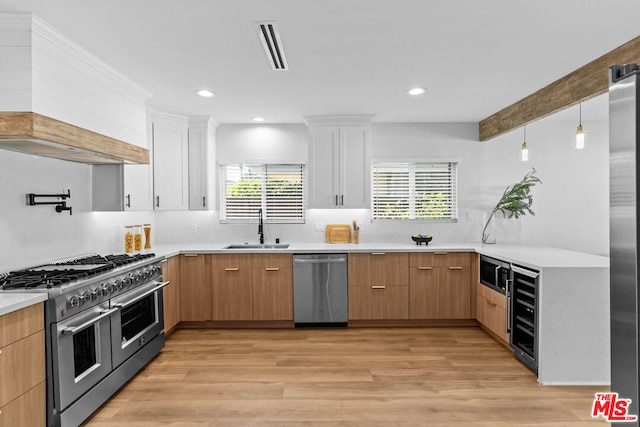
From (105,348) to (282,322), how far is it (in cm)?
201

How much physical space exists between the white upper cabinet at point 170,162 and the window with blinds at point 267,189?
23.4 inches

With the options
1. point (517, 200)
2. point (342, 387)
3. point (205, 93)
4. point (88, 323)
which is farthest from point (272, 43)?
point (517, 200)

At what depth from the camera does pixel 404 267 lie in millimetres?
4199

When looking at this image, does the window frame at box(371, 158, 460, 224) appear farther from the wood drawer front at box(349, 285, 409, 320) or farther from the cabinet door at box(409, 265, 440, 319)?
the wood drawer front at box(349, 285, 409, 320)

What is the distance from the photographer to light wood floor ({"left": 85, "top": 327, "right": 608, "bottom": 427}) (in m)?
2.46

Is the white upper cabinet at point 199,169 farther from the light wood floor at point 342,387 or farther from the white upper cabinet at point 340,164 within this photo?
the light wood floor at point 342,387

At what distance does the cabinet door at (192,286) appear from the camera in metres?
4.18

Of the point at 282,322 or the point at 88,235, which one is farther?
the point at 282,322

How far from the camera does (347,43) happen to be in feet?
8.19

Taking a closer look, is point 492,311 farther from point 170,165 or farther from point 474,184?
point 170,165

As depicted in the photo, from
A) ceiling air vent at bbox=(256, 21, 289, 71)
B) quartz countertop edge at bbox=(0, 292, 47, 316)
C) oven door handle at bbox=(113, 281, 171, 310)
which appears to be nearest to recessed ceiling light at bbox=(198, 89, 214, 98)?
ceiling air vent at bbox=(256, 21, 289, 71)

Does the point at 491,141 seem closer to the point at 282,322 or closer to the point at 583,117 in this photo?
the point at 583,117

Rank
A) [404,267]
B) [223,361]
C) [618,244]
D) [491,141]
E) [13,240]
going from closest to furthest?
[618,244], [13,240], [223,361], [404,267], [491,141]

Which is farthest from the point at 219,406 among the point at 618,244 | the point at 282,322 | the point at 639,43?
the point at 639,43
